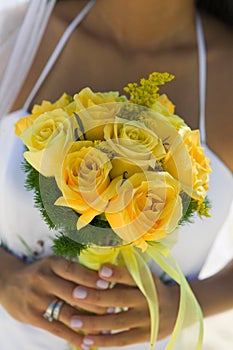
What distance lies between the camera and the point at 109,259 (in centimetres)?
142

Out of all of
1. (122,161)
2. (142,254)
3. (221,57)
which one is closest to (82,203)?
(122,161)

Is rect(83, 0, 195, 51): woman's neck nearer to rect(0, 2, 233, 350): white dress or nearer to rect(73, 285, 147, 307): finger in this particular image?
rect(0, 2, 233, 350): white dress

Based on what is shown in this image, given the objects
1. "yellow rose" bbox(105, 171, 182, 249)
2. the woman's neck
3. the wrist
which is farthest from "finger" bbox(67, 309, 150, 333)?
the woman's neck

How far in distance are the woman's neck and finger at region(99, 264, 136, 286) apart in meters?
0.82

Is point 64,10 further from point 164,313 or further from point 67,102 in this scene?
point 164,313

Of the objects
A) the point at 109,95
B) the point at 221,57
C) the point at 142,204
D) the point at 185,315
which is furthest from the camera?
the point at 221,57

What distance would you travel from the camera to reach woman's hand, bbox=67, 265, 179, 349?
1.45 meters

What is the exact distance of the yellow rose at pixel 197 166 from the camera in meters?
1.08

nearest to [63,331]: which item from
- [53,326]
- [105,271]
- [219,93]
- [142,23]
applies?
[53,326]

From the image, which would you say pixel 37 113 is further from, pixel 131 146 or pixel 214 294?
pixel 214 294

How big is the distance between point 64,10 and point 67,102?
0.91 m

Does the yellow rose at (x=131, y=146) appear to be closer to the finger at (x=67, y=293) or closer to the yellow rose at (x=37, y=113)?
the yellow rose at (x=37, y=113)

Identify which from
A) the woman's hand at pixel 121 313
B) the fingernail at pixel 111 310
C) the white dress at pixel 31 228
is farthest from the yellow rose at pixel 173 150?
the white dress at pixel 31 228

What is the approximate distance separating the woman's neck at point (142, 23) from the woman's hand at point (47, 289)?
0.79m
